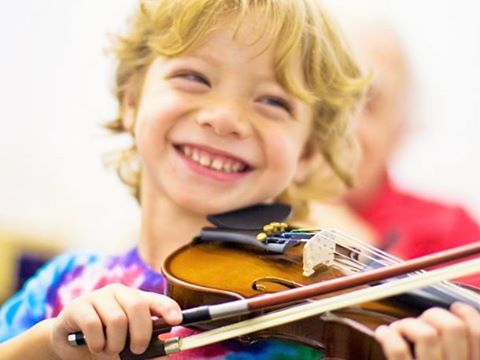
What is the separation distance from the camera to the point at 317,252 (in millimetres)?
906

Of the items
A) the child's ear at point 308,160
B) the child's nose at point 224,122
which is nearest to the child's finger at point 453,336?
the child's nose at point 224,122

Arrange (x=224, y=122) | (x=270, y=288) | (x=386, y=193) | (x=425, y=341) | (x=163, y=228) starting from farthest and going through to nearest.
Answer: (x=386, y=193), (x=163, y=228), (x=224, y=122), (x=270, y=288), (x=425, y=341)

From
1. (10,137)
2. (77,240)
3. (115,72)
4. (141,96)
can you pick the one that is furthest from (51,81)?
(141,96)

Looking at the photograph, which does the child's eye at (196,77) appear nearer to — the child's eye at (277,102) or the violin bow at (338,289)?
the child's eye at (277,102)

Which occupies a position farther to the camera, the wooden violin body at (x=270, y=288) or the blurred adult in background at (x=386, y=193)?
the blurred adult in background at (x=386, y=193)

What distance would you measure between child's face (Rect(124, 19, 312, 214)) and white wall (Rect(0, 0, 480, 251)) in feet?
3.58

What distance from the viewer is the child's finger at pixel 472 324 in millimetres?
724

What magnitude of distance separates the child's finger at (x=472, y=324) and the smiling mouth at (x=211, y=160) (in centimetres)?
43

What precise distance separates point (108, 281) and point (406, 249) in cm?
96

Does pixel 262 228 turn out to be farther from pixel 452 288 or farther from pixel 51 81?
pixel 51 81

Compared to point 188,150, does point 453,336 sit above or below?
below

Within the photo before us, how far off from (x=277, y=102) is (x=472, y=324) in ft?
1.53

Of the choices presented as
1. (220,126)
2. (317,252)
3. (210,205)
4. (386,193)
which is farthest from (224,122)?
(386,193)

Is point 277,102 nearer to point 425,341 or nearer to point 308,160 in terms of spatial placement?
point 308,160
